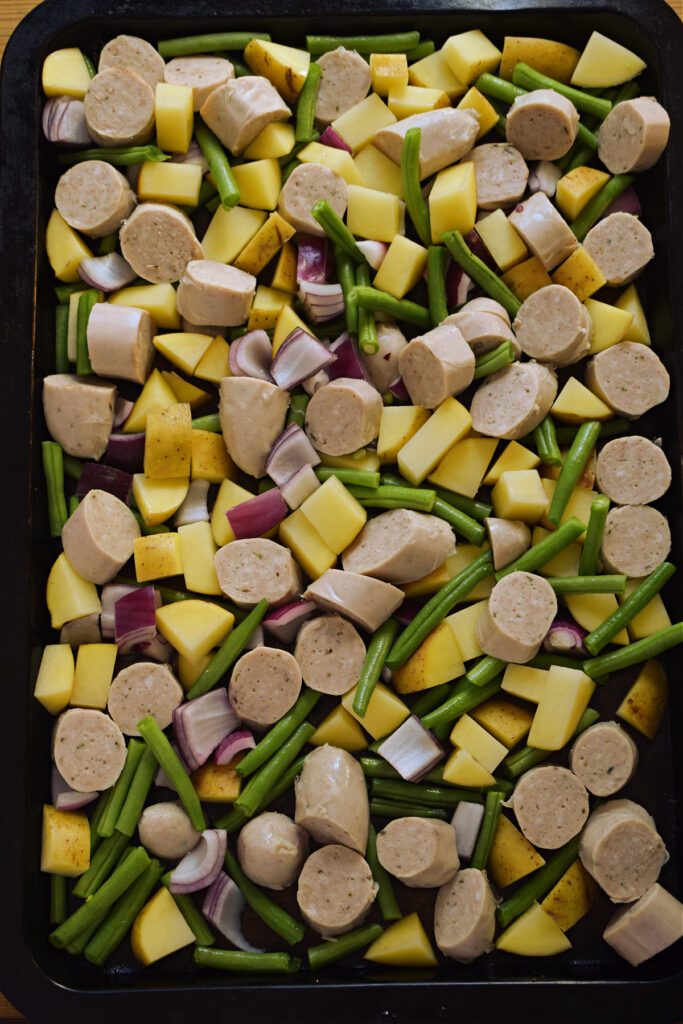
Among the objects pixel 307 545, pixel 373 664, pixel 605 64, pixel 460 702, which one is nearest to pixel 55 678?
pixel 307 545

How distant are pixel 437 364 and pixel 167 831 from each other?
5.31 feet

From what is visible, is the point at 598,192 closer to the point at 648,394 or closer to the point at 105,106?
the point at 648,394

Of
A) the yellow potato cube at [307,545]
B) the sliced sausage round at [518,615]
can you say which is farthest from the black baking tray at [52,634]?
the yellow potato cube at [307,545]

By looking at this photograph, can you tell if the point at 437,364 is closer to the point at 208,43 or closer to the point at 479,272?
the point at 479,272

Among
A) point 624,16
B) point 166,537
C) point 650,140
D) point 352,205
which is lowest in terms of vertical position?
point 166,537

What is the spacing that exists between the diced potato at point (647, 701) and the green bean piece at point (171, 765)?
1.33 meters

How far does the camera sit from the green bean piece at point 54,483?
2947mm

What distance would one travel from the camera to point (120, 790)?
2.85 metres

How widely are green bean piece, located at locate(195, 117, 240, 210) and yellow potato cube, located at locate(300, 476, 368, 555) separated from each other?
955mm

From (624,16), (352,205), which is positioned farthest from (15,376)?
(624,16)

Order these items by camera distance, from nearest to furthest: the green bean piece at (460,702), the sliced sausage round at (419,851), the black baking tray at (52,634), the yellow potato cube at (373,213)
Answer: the black baking tray at (52,634), the sliced sausage round at (419,851), the green bean piece at (460,702), the yellow potato cube at (373,213)

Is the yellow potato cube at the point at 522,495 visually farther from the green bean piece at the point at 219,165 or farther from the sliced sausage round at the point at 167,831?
the sliced sausage round at the point at 167,831

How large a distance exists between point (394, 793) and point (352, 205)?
1874mm

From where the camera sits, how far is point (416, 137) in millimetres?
2928
